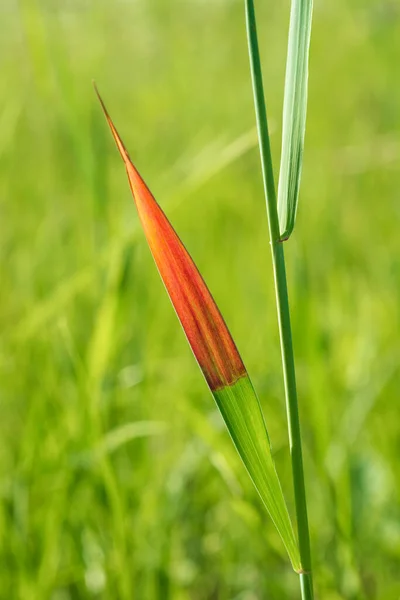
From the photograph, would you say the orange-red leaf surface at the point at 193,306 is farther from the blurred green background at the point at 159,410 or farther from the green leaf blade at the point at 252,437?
the blurred green background at the point at 159,410

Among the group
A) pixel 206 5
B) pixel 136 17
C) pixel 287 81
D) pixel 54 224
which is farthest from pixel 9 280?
pixel 206 5

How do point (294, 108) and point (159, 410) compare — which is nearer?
point (294, 108)

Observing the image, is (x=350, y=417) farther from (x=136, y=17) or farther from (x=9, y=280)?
(x=136, y=17)

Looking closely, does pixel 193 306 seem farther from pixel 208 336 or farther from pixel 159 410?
pixel 159 410

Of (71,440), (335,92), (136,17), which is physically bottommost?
(71,440)

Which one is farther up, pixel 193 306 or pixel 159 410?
pixel 193 306

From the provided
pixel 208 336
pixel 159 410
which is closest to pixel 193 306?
pixel 208 336

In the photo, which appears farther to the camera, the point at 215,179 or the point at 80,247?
the point at 215,179
